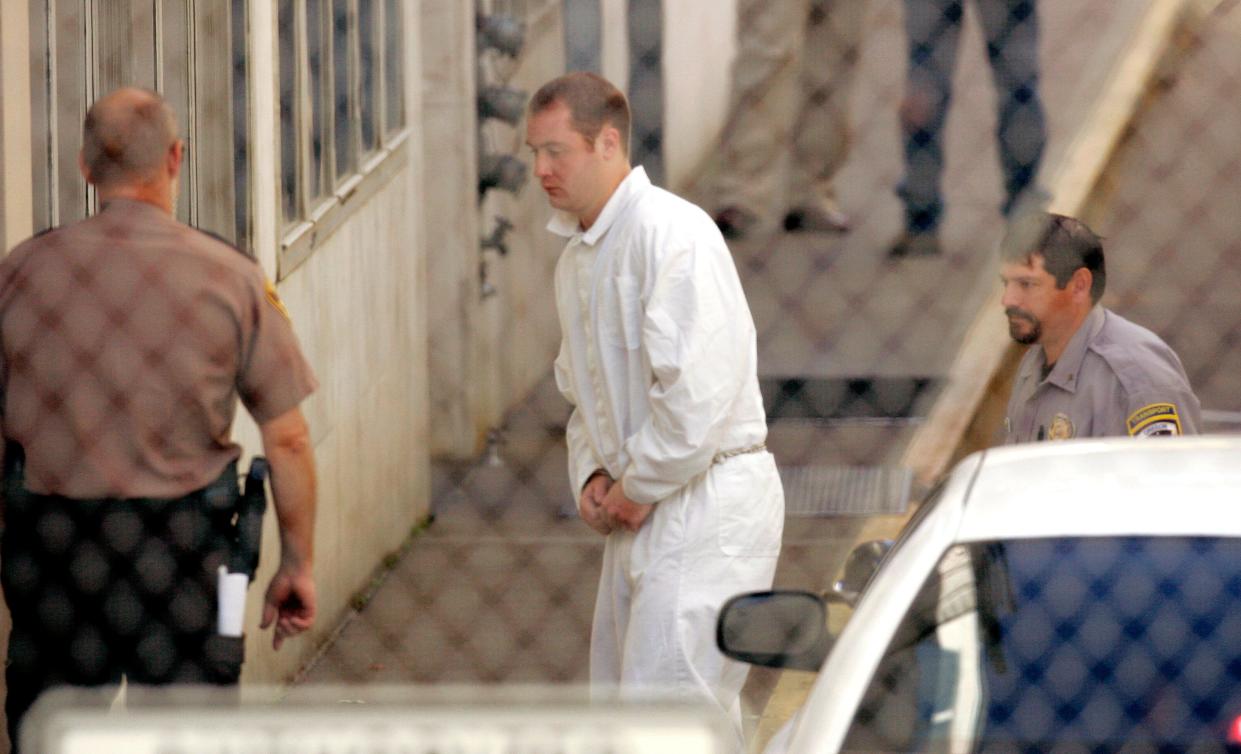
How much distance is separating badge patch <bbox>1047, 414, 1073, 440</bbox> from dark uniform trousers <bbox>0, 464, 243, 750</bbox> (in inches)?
70.8

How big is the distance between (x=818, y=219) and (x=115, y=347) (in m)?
7.17

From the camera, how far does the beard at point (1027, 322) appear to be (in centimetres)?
441

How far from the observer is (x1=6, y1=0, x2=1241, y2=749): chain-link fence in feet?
24.4

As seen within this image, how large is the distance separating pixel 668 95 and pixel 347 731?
10.5 meters

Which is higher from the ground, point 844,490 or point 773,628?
point 773,628

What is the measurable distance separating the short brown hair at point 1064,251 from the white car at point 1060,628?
1.15 metres

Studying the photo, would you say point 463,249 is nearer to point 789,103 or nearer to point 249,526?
point 789,103

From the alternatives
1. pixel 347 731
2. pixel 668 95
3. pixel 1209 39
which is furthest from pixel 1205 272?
pixel 347 731

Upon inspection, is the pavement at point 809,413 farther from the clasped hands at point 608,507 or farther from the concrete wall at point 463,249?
the clasped hands at point 608,507

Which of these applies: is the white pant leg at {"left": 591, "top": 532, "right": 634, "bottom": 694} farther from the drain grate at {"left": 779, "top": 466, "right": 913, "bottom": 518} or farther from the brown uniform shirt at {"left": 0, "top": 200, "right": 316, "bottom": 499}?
the drain grate at {"left": 779, "top": 466, "right": 913, "bottom": 518}

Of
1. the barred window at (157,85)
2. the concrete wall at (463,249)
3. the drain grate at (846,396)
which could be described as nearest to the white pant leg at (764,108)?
the concrete wall at (463,249)

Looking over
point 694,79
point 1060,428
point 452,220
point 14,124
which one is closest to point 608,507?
point 1060,428

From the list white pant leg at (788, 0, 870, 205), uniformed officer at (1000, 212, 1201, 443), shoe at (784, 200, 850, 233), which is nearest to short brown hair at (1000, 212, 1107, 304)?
uniformed officer at (1000, 212, 1201, 443)

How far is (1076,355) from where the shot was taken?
430cm
